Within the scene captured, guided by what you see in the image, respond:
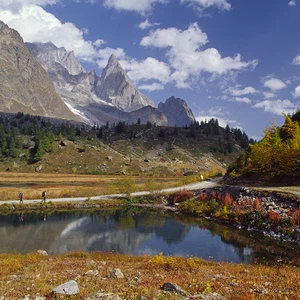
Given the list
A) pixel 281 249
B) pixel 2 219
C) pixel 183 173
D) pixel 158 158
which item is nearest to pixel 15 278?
pixel 281 249

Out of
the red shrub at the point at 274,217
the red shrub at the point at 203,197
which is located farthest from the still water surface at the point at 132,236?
the red shrub at the point at 203,197

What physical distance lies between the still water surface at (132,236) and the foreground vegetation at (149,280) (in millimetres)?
9476

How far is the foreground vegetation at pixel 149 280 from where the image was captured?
44.3 ft

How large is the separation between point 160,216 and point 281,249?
23.2 meters

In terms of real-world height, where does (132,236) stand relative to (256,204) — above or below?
below

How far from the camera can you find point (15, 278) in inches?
649

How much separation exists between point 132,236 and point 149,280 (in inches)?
871

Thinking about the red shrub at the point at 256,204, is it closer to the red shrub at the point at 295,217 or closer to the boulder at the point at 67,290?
the red shrub at the point at 295,217

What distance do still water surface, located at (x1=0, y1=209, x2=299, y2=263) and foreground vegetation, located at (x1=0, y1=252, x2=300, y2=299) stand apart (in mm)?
9476

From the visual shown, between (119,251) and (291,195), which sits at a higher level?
(291,195)

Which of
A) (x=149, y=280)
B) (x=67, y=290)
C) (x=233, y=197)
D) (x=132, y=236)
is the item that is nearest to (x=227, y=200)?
(x=233, y=197)

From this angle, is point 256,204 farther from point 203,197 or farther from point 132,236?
point 132,236

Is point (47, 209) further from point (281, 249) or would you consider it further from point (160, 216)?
point (281, 249)

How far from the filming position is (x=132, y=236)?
1478 inches
